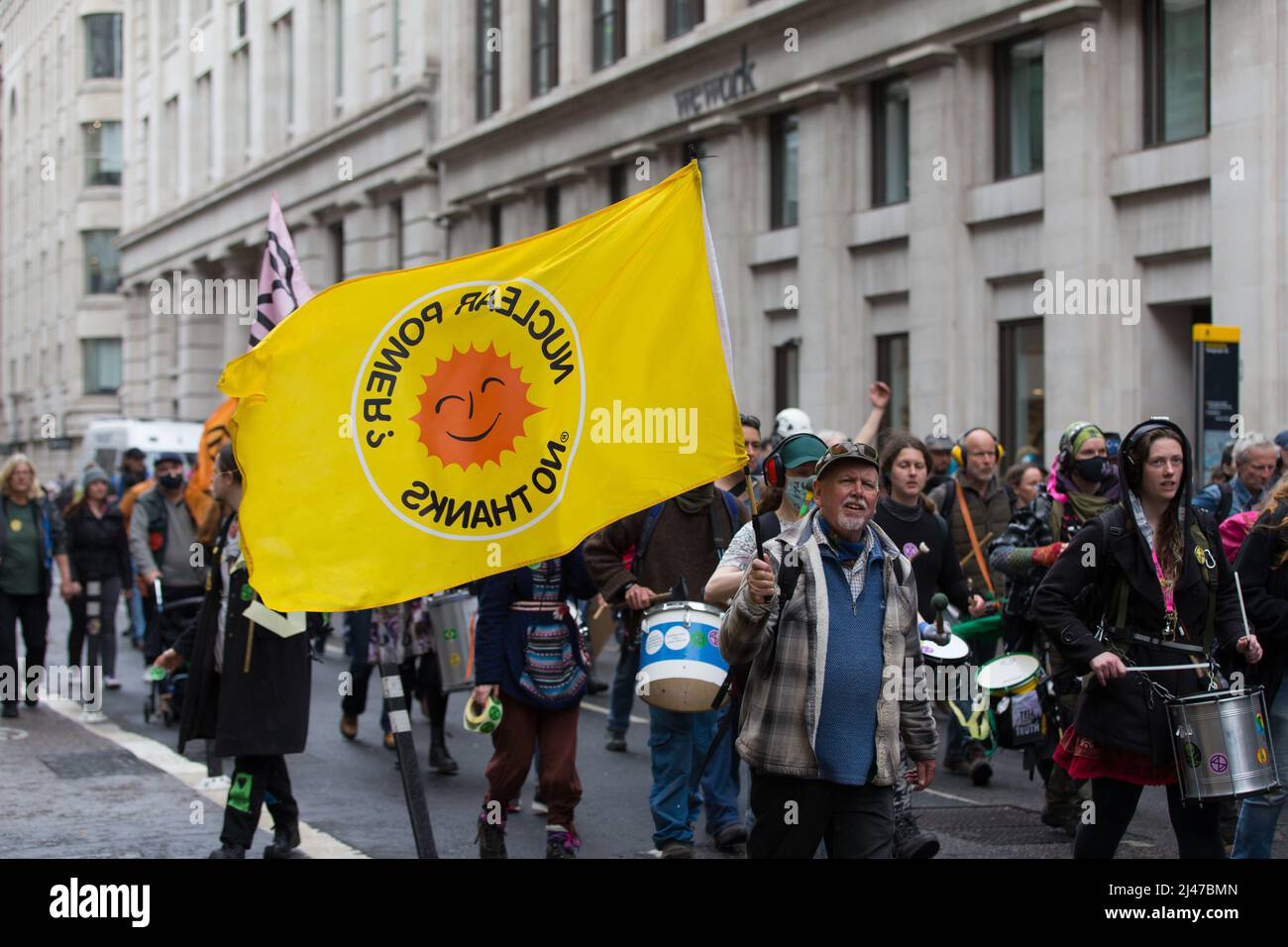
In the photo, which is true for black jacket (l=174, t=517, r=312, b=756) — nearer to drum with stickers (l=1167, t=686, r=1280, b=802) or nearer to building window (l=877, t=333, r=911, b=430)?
drum with stickers (l=1167, t=686, r=1280, b=802)

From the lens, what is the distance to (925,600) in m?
10.1

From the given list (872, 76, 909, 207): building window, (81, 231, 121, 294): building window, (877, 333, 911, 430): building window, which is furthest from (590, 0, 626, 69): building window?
(81, 231, 121, 294): building window

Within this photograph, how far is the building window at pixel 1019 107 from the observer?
20547 mm

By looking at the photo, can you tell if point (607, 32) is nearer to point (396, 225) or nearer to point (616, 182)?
point (616, 182)

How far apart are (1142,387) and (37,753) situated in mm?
12172

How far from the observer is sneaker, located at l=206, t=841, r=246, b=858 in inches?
312

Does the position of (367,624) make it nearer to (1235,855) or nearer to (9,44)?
(1235,855)

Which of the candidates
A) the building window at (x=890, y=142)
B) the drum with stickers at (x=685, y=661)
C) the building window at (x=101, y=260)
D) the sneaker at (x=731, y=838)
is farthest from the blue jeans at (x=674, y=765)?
the building window at (x=101, y=260)

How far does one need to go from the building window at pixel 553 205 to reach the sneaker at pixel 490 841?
23.7 meters

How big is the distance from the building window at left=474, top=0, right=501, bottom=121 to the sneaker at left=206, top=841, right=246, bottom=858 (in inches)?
1047

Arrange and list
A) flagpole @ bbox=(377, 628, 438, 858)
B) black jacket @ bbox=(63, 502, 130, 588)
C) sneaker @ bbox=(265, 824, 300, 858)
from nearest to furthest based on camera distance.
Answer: flagpole @ bbox=(377, 628, 438, 858) < sneaker @ bbox=(265, 824, 300, 858) < black jacket @ bbox=(63, 502, 130, 588)

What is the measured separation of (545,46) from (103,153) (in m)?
36.1

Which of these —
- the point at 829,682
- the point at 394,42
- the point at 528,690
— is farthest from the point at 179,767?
the point at 394,42

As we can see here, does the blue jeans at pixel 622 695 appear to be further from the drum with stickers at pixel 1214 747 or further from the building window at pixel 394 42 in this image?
the building window at pixel 394 42
